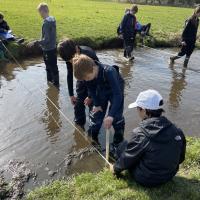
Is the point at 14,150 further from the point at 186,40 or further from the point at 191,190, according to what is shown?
the point at 186,40

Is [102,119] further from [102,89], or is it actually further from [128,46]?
[128,46]

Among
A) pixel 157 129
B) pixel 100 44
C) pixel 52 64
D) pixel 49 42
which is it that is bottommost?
pixel 100 44

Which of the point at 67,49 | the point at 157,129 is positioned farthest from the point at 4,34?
the point at 157,129

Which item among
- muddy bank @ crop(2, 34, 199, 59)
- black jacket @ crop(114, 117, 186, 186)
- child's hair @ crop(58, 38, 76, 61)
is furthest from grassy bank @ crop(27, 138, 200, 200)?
muddy bank @ crop(2, 34, 199, 59)

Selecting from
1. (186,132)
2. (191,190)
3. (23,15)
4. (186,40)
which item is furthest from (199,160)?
(23,15)

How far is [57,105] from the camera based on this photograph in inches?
370

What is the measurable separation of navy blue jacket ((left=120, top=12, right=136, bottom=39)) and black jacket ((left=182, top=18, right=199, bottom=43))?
2.08 metres

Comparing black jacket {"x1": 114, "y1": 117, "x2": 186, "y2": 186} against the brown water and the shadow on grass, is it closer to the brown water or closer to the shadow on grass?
the shadow on grass

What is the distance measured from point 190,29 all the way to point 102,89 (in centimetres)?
789

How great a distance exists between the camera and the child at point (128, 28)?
1389cm

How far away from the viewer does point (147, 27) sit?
57.5ft

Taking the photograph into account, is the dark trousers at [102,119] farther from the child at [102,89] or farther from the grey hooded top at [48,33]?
the grey hooded top at [48,33]

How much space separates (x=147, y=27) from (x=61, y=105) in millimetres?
9567

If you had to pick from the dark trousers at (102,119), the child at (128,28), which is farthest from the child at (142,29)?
the dark trousers at (102,119)
